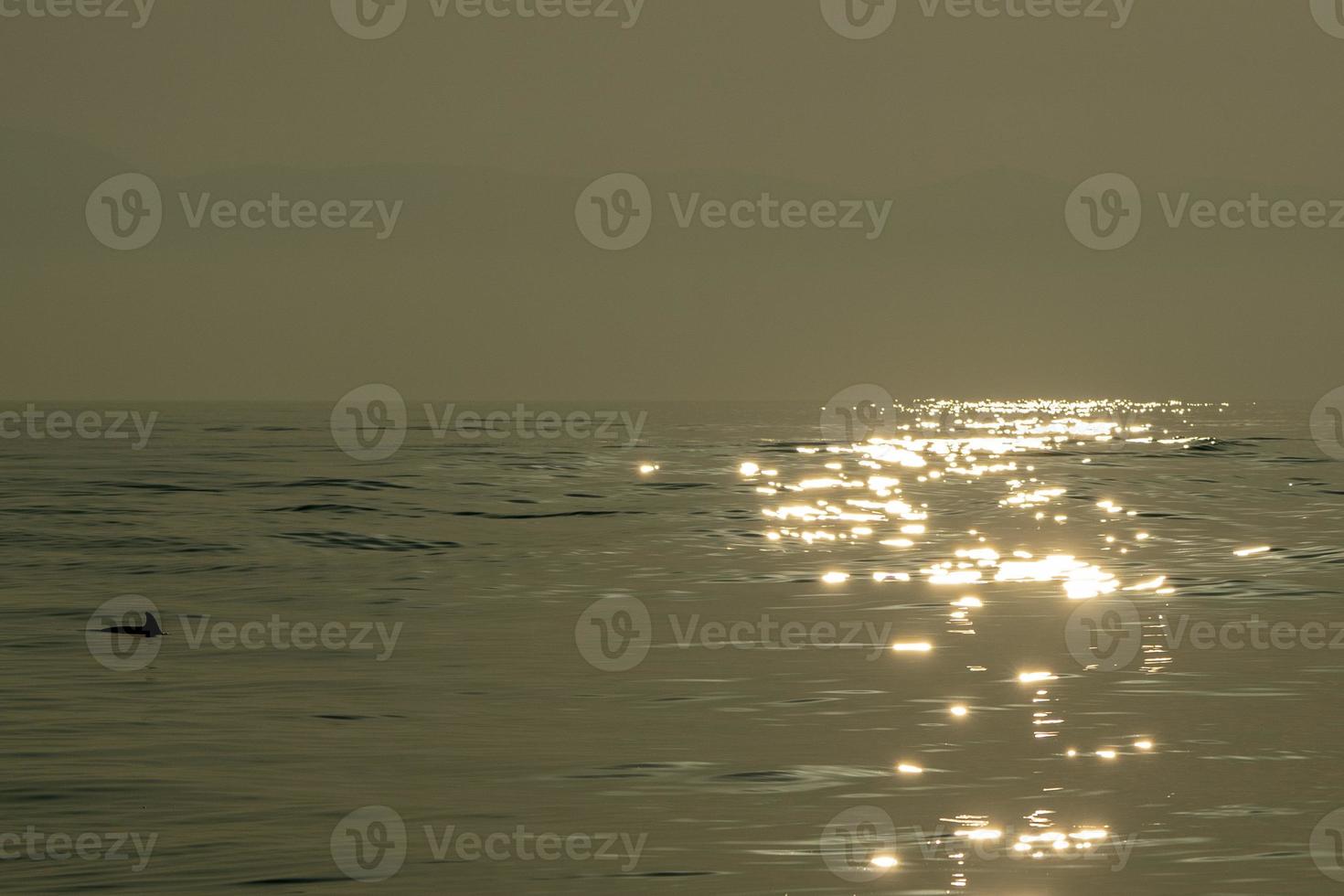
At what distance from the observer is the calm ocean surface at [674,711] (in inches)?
→ 407

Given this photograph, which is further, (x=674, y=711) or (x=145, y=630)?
(x=145, y=630)

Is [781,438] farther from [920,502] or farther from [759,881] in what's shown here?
[759,881]

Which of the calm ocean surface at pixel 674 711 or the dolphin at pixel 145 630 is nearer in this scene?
the calm ocean surface at pixel 674 711

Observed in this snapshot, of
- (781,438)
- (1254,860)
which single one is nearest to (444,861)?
(1254,860)

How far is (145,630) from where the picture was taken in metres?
20.5

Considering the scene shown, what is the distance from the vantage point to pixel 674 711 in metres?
15.8

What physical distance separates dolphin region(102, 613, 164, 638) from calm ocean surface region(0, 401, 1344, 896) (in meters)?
0.31

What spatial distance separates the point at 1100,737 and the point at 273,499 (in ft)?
128

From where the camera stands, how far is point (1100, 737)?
14.3 metres

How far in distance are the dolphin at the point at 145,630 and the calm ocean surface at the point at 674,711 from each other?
0.31 meters

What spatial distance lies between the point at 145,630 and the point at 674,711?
8304 mm

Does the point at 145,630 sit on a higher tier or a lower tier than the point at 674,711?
higher

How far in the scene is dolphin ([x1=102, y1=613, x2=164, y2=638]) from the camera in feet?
66.8

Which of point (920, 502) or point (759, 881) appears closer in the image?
point (759, 881)
